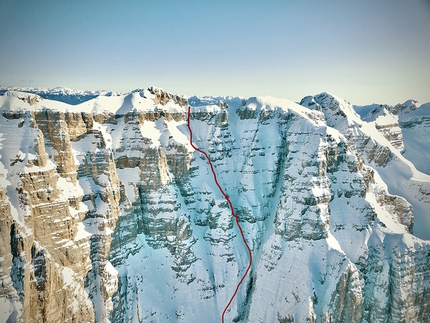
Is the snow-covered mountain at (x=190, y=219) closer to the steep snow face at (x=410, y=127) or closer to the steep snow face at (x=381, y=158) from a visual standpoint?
the steep snow face at (x=381, y=158)

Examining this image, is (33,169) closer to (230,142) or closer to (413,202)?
(230,142)

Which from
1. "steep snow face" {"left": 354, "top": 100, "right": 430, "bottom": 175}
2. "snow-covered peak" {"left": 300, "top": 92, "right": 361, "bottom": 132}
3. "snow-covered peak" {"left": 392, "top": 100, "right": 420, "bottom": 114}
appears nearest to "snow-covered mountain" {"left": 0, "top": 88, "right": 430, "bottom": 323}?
"snow-covered peak" {"left": 300, "top": 92, "right": 361, "bottom": 132}

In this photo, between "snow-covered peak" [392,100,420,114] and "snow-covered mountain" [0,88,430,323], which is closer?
"snow-covered mountain" [0,88,430,323]

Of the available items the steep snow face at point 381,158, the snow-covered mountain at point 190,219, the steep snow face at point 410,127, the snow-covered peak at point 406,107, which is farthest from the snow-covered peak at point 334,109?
the snow-covered peak at point 406,107

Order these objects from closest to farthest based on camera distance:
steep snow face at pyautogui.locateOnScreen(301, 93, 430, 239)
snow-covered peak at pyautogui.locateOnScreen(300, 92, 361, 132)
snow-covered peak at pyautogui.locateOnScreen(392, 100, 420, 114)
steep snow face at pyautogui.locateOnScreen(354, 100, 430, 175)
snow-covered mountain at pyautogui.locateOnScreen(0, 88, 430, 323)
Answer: snow-covered mountain at pyautogui.locateOnScreen(0, 88, 430, 323) < steep snow face at pyautogui.locateOnScreen(301, 93, 430, 239) < snow-covered peak at pyautogui.locateOnScreen(300, 92, 361, 132) < steep snow face at pyautogui.locateOnScreen(354, 100, 430, 175) < snow-covered peak at pyautogui.locateOnScreen(392, 100, 420, 114)

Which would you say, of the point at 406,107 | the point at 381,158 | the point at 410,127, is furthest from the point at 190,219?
the point at 406,107

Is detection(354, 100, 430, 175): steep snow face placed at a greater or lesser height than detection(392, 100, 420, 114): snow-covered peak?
lesser

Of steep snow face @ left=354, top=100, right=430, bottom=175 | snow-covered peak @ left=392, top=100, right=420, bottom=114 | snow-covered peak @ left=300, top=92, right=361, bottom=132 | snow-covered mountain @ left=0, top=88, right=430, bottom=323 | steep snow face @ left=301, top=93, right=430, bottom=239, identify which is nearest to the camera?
snow-covered mountain @ left=0, top=88, right=430, bottom=323

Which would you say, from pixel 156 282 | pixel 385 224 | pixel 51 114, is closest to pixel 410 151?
pixel 385 224

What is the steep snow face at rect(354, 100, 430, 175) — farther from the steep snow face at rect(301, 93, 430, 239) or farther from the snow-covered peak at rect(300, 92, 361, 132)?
the snow-covered peak at rect(300, 92, 361, 132)
